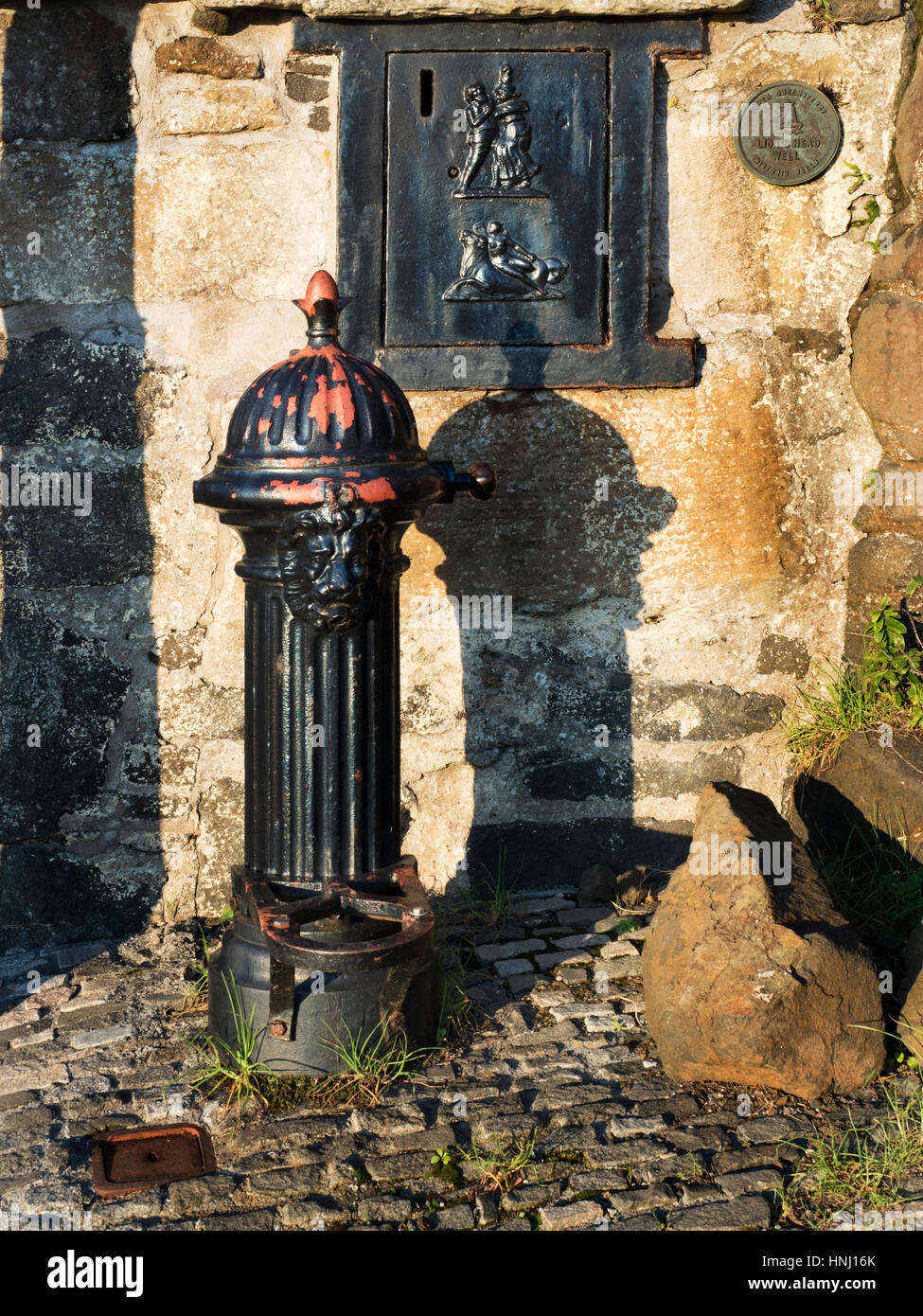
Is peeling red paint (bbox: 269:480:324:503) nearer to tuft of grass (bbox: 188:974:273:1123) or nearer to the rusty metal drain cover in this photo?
tuft of grass (bbox: 188:974:273:1123)

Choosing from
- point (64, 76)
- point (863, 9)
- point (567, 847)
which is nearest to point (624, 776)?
point (567, 847)

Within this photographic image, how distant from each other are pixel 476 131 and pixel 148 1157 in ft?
9.52

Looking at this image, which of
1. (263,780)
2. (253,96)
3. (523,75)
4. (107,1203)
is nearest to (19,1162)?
(107,1203)

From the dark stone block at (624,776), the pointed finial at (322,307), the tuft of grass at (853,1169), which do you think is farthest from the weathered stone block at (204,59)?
the tuft of grass at (853,1169)

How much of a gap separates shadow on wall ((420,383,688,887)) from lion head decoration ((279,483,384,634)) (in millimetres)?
1073

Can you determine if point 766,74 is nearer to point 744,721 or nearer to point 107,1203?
point 744,721

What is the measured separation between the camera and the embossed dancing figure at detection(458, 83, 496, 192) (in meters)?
3.77

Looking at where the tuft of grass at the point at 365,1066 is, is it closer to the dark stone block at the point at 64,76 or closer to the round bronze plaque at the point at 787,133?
the dark stone block at the point at 64,76

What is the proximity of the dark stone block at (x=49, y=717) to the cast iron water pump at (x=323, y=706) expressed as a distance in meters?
0.91

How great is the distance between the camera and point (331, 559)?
9.49 feet

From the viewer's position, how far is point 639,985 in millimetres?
3506

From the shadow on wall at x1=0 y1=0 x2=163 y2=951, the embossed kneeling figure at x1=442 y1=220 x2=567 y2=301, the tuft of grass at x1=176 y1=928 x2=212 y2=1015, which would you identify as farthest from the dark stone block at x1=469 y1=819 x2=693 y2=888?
the embossed kneeling figure at x1=442 y1=220 x2=567 y2=301

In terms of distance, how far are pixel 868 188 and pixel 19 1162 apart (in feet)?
11.7

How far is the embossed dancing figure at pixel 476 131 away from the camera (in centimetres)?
377
